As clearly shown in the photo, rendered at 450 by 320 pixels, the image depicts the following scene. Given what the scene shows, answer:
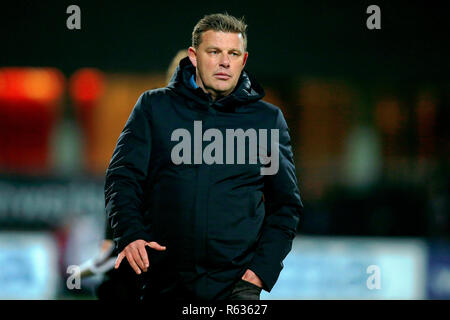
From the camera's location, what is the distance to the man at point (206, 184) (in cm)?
250

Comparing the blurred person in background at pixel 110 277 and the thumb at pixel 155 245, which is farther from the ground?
the thumb at pixel 155 245

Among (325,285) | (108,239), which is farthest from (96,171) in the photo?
(108,239)

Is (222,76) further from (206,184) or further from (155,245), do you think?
(155,245)

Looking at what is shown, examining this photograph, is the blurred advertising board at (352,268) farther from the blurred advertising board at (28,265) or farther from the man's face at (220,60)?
the man's face at (220,60)

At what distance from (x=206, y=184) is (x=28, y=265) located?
552cm

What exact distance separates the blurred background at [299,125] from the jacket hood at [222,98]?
487cm

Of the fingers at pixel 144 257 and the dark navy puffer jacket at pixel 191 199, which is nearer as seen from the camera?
the fingers at pixel 144 257

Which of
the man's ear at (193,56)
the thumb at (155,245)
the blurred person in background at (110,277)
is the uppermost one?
the man's ear at (193,56)

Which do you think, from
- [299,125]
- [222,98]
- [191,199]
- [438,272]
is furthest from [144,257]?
[299,125]

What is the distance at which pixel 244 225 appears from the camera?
255 cm

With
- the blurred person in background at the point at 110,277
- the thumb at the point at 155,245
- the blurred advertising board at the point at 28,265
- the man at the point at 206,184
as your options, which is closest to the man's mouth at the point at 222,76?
the man at the point at 206,184

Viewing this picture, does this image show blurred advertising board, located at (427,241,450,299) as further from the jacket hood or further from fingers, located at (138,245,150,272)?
fingers, located at (138,245,150,272)

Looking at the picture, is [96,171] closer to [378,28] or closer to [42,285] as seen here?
[42,285]

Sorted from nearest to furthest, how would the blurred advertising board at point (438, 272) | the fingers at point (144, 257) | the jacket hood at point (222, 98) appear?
1. the fingers at point (144, 257)
2. the jacket hood at point (222, 98)
3. the blurred advertising board at point (438, 272)
